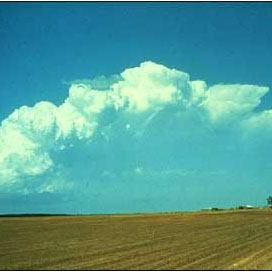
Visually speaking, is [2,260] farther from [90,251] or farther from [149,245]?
[149,245]

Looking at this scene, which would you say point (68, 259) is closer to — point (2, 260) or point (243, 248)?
point (2, 260)

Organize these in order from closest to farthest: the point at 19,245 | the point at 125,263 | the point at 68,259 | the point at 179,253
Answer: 1. the point at 125,263
2. the point at 68,259
3. the point at 179,253
4. the point at 19,245

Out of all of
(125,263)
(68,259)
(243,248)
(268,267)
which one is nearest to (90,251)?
(68,259)

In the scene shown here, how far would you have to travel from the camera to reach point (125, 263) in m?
25.3

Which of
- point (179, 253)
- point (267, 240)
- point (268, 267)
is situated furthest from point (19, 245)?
point (268, 267)

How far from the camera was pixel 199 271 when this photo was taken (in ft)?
73.5

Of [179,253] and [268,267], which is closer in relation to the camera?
[268,267]

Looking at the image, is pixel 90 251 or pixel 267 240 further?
pixel 267 240

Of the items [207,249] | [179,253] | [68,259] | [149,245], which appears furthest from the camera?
[149,245]

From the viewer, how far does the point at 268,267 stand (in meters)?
23.2

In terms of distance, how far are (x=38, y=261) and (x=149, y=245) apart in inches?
375

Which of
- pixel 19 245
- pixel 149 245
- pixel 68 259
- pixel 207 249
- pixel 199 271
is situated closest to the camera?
pixel 199 271

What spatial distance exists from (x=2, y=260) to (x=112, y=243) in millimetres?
10177

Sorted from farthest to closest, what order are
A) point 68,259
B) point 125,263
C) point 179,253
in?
point 179,253
point 68,259
point 125,263
